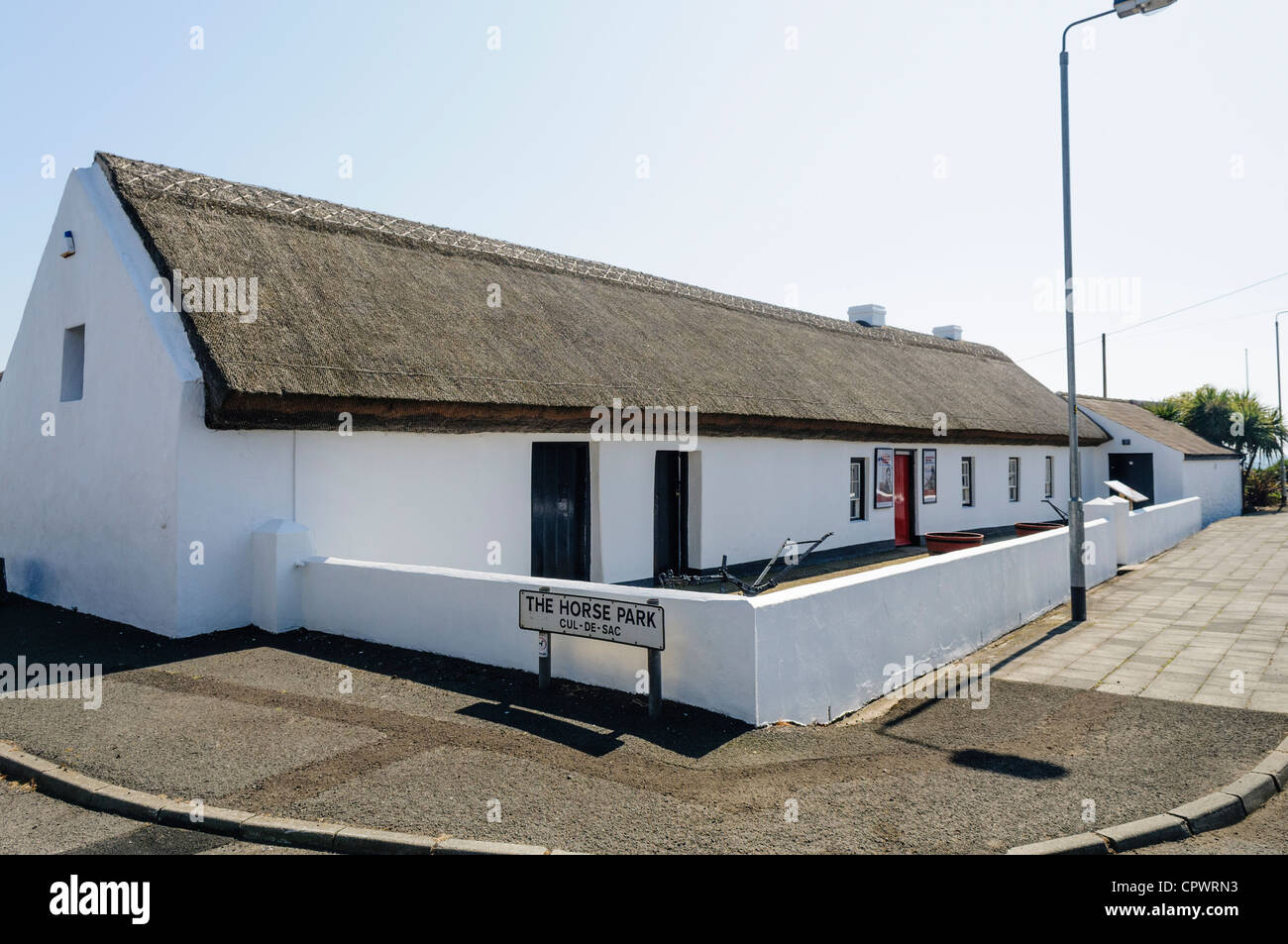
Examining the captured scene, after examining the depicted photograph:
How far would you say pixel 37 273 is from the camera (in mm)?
11695

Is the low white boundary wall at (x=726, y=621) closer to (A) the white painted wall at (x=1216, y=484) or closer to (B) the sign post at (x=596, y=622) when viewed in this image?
(B) the sign post at (x=596, y=622)

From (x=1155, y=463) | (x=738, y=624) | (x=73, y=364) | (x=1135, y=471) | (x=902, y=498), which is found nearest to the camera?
(x=738, y=624)

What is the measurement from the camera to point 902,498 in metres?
18.8

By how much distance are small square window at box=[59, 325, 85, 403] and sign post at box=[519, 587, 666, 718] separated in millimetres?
8165

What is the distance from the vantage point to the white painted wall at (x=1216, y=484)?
26453mm

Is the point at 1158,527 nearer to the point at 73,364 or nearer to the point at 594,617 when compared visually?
the point at 594,617

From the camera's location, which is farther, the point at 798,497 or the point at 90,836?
the point at 798,497

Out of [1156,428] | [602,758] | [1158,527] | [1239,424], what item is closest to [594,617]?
[602,758]

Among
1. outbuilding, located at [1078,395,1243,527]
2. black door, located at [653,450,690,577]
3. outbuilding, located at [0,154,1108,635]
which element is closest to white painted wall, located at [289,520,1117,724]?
outbuilding, located at [0,154,1108,635]

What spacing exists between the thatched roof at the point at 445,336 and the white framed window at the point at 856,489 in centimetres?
98

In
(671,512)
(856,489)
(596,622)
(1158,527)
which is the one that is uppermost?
(856,489)

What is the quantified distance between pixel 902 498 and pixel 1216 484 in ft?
56.9

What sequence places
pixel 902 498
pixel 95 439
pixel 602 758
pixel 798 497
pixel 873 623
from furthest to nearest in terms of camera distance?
pixel 902 498
pixel 798 497
pixel 95 439
pixel 873 623
pixel 602 758
